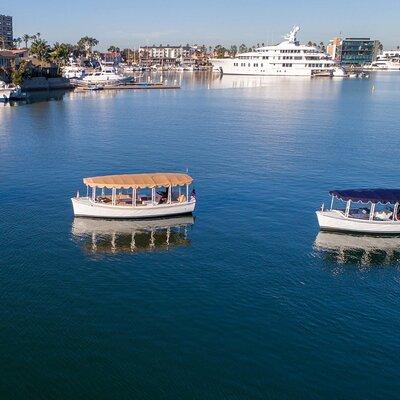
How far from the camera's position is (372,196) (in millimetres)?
48625

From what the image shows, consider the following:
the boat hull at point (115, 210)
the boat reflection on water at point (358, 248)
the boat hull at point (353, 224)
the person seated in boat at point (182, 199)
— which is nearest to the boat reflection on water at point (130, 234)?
the boat hull at point (115, 210)

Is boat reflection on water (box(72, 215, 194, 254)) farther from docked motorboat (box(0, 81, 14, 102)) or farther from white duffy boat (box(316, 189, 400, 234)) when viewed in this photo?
docked motorboat (box(0, 81, 14, 102))

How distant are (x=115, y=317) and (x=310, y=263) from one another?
1907 centimetres

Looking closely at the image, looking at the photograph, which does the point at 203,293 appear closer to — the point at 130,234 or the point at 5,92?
the point at 130,234

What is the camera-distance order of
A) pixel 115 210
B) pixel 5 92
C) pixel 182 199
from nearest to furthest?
pixel 115 210 < pixel 182 199 < pixel 5 92

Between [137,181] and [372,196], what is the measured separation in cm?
2531

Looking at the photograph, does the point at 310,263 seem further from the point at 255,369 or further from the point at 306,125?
the point at 306,125

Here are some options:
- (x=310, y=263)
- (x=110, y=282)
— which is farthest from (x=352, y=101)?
(x=110, y=282)

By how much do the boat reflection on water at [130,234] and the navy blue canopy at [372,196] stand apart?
1693cm

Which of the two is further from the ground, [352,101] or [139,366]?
[352,101]

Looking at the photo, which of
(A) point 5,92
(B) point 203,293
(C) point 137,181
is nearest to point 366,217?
(B) point 203,293

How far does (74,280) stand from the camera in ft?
124

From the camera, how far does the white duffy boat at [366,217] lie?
4816 cm

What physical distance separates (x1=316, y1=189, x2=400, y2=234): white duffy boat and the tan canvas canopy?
1616 cm
